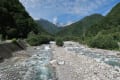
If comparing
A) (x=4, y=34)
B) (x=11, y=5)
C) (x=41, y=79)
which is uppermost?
(x=11, y=5)

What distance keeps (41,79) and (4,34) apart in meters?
68.9

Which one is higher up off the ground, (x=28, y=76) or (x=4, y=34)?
(x=4, y=34)

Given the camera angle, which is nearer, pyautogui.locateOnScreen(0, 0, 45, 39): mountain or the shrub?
the shrub

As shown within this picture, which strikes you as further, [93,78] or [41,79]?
[41,79]

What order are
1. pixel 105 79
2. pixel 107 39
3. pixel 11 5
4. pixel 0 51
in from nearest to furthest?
1. pixel 105 79
2. pixel 0 51
3. pixel 107 39
4. pixel 11 5

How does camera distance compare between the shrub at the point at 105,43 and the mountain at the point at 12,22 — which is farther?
the mountain at the point at 12,22

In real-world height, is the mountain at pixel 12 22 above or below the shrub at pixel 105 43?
above

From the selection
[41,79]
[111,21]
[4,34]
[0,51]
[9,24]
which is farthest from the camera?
[111,21]

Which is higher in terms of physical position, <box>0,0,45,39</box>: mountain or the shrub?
<box>0,0,45,39</box>: mountain

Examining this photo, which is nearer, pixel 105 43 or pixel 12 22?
pixel 105 43

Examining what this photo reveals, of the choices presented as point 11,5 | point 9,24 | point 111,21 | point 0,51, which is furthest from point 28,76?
point 111,21

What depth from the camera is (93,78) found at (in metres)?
25.6

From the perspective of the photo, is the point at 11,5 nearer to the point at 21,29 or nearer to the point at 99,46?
the point at 21,29

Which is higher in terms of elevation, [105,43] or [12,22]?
[12,22]
